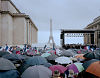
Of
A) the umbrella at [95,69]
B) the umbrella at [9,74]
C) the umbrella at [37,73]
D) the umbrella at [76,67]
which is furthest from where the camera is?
the umbrella at [76,67]

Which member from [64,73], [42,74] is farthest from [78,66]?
[42,74]

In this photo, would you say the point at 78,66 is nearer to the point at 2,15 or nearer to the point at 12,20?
the point at 2,15

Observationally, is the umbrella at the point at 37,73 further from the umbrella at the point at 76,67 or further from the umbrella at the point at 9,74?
the umbrella at the point at 76,67

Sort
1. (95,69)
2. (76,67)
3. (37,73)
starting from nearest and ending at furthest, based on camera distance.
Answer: (37,73) → (95,69) → (76,67)

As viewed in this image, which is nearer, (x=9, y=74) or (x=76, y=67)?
(x=9, y=74)

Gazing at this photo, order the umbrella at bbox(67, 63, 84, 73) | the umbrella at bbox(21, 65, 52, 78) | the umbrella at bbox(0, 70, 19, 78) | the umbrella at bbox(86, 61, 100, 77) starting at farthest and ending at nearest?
the umbrella at bbox(67, 63, 84, 73) < the umbrella at bbox(86, 61, 100, 77) < the umbrella at bbox(0, 70, 19, 78) < the umbrella at bbox(21, 65, 52, 78)

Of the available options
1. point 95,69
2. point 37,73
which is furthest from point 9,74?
point 95,69

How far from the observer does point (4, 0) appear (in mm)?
41906

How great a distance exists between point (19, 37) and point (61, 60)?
128 feet

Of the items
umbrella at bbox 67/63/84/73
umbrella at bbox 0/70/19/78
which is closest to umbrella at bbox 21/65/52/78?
umbrella at bbox 0/70/19/78

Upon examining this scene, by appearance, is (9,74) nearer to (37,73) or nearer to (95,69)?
(37,73)

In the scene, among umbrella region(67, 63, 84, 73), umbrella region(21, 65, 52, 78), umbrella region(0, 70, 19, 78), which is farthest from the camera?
umbrella region(67, 63, 84, 73)

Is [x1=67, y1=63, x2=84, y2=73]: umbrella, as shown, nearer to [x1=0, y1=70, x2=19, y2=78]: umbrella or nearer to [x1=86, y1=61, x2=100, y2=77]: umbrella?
[x1=86, y1=61, x2=100, y2=77]: umbrella

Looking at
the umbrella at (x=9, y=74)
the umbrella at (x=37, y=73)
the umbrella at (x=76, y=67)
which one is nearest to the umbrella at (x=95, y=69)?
the umbrella at (x=76, y=67)
